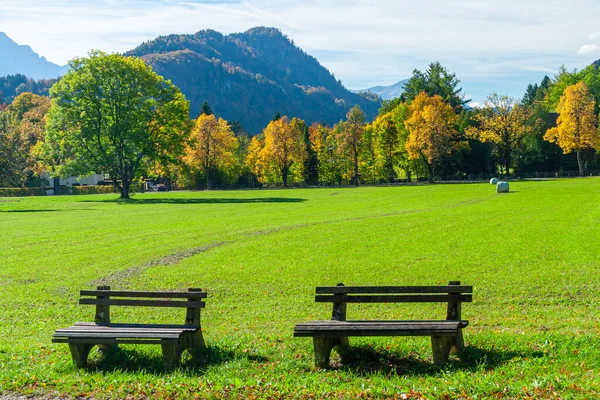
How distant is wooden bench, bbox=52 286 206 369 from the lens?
10.3 metres

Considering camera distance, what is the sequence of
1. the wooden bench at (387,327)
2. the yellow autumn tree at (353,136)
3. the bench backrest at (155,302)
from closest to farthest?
the wooden bench at (387,327), the bench backrest at (155,302), the yellow autumn tree at (353,136)

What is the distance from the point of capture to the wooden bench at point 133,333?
33.9ft

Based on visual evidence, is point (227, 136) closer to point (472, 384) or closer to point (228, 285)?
point (228, 285)

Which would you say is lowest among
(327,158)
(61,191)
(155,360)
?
(155,360)

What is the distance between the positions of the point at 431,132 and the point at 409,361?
318 feet

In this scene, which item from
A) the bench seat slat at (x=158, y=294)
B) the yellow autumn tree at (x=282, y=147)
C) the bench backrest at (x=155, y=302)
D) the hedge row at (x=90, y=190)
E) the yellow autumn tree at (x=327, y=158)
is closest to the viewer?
the bench seat slat at (x=158, y=294)

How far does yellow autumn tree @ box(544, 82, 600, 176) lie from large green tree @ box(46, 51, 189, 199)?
219ft

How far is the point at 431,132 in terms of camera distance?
340 feet

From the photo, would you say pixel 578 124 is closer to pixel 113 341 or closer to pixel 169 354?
pixel 169 354

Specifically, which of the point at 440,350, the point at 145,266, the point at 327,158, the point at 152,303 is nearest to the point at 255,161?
the point at 327,158

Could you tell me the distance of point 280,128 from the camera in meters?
120

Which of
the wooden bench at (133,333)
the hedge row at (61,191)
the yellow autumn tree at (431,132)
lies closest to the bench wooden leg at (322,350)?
the wooden bench at (133,333)

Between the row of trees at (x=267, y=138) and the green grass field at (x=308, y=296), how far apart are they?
39.0 m

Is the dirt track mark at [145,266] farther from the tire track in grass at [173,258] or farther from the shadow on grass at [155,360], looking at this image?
the shadow on grass at [155,360]
